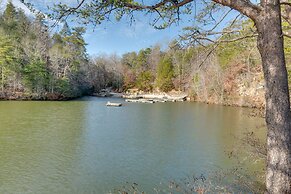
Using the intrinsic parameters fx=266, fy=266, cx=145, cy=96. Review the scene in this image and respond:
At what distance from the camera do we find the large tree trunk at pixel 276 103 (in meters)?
2.37

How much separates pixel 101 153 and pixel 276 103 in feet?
24.9

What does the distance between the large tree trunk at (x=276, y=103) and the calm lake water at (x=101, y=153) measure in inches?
170

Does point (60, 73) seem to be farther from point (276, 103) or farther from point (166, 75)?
point (276, 103)

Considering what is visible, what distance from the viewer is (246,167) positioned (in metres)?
7.97

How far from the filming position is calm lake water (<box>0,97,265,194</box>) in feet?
22.1

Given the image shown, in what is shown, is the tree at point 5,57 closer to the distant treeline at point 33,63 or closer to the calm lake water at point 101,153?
the distant treeline at point 33,63

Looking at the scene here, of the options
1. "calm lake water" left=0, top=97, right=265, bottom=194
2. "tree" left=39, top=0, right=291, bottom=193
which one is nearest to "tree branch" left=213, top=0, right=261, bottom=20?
"tree" left=39, top=0, right=291, bottom=193

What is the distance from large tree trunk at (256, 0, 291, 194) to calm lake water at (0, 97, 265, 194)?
4.31 m

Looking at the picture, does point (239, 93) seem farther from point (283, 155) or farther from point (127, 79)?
point (283, 155)

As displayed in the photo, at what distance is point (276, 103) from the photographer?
2389mm

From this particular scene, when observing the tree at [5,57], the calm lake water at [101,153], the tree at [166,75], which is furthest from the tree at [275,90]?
the tree at [166,75]

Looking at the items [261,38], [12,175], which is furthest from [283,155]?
[12,175]

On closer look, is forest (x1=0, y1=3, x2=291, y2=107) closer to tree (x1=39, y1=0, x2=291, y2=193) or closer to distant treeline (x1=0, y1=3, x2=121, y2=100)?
distant treeline (x1=0, y1=3, x2=121, y2=100)

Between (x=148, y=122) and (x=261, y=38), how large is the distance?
13813 mm
